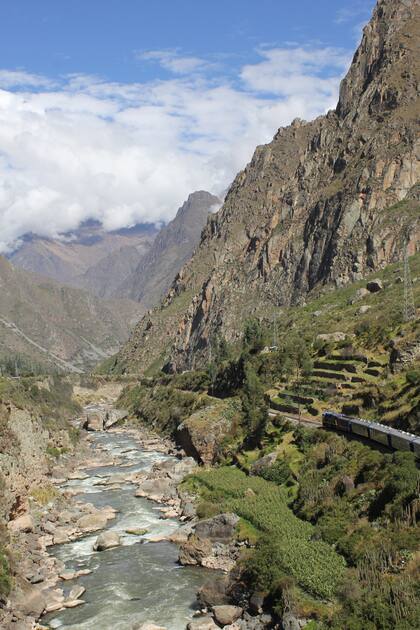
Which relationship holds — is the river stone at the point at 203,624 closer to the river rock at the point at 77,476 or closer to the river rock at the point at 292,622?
the river rock at the point at 292,622

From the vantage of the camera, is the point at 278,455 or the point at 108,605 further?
the point at 278,455

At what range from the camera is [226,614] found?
1612 inches

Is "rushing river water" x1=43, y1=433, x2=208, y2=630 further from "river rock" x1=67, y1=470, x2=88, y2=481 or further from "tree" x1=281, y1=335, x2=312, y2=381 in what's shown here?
"tree" x1=281, y1=335, x2=312, y2=381

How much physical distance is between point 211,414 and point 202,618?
54.4 meters

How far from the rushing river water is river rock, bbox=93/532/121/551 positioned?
0.61 m

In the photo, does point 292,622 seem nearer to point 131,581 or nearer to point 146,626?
point 146,626

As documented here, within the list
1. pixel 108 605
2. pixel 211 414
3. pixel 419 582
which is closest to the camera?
pixel 419 582

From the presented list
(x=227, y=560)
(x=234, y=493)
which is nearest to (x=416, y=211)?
(x=234, y=493)

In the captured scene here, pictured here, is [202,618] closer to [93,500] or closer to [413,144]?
[93,500]

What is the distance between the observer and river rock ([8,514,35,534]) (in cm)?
5919

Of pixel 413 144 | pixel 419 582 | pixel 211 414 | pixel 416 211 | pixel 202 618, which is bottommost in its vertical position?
pixel 202 618

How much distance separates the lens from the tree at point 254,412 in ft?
259

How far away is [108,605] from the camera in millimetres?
44344

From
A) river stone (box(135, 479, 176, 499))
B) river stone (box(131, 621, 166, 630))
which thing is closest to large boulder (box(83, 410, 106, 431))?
river stone (box(135, 479, 176, 499))
